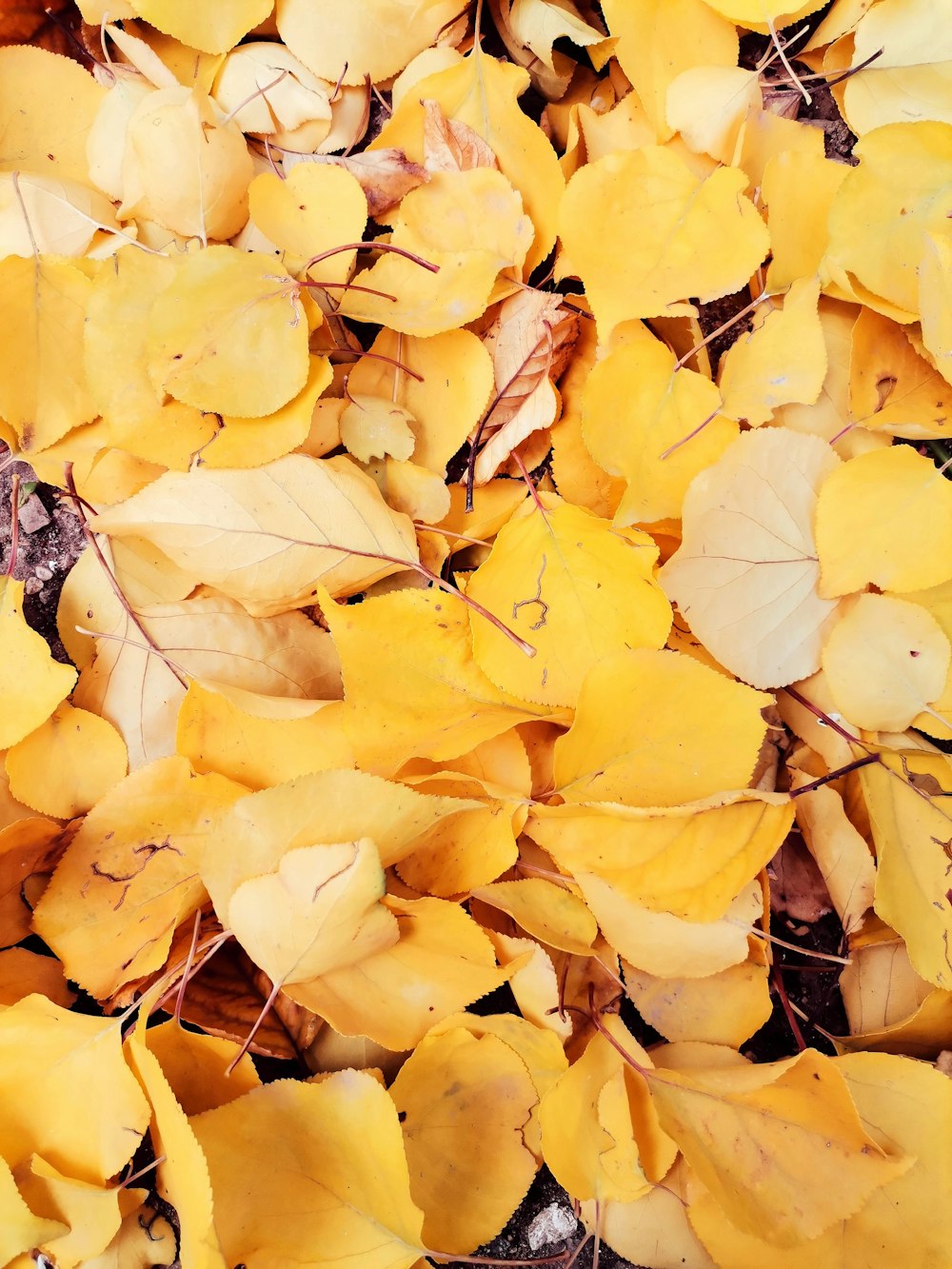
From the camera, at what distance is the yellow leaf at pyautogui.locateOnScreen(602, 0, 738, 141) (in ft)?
1.90

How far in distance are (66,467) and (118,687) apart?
0.13m

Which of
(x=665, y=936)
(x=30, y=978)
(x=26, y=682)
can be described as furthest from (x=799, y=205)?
(x=30, y=978)

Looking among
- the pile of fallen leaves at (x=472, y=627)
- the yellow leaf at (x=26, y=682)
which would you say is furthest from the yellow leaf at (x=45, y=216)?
the yellow leaf at (x=26, y=682)

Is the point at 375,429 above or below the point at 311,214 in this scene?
below

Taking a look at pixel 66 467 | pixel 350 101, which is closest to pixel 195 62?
pixel 350 101

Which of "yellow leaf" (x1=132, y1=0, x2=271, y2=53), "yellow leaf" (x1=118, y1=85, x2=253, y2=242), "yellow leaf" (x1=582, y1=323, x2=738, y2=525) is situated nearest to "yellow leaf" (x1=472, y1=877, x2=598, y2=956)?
"yellow leaf" (x1=582, y1=323, x2=738, y2=525)

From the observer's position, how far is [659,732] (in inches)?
21.0

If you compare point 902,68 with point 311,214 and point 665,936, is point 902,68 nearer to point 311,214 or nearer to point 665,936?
point 311,214

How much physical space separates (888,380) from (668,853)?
0.96ft

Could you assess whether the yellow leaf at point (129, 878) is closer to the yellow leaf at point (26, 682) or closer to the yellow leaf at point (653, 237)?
the yellow leaf at point (26, 682)

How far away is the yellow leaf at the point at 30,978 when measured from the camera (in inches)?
22.1

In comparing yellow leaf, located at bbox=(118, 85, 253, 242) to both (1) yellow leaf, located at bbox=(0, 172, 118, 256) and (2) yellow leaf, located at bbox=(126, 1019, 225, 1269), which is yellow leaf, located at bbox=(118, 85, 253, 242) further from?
(2) yellow leaf, located at bbox=(126, 1019, 225, 1269)

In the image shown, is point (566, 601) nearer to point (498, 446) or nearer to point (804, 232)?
point (498, 446)

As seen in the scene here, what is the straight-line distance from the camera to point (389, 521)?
22.6 inches
